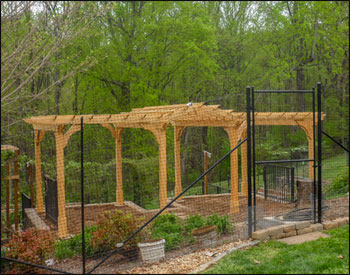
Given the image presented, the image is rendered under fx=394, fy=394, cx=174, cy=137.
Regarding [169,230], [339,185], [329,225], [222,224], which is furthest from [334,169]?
[169,230]

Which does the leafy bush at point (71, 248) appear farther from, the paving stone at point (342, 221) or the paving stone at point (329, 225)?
the paving stone at point (342, 221)

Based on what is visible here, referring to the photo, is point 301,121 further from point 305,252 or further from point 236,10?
point 236,10

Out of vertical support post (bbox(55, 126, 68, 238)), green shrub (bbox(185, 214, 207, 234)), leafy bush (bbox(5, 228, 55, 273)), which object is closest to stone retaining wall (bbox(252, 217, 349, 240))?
green shrub (bbox(185, 214, 207, 234))

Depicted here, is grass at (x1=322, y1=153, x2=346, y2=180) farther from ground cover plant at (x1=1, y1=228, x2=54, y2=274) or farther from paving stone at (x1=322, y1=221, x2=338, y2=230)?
ground cover plant at (x1=1, y1=228, x2=54, y2=274)

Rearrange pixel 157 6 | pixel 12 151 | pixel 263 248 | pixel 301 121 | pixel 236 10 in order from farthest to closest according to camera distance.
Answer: pixel 236 10 < pixel 157 6 < pixel 301 121 < pixel 12 151 < pixel 263 248

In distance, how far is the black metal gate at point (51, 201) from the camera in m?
9.04

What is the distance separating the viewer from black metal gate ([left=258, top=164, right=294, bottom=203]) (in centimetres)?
991

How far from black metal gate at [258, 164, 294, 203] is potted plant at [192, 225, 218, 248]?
386 cm

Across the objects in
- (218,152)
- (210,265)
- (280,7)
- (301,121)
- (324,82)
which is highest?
(280,7)

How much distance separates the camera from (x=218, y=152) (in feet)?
49.3

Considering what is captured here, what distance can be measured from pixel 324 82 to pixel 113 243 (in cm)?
2173

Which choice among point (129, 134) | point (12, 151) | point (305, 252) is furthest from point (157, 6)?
point (305, 252)

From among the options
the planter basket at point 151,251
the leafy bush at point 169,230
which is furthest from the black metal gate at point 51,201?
the planter basket at point 151,251

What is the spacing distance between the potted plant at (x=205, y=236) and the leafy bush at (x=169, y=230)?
10.8 inches
